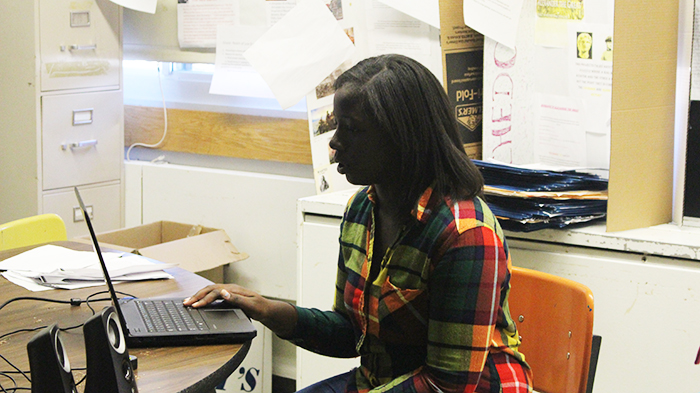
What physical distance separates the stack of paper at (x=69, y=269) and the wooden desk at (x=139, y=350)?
Answer: 0.03m

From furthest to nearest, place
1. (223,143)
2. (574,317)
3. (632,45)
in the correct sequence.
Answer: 1. (223,143)
2. (632,45)
3. (574,317)

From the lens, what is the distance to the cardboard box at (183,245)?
2232mm

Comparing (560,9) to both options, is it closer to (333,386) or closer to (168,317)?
(333,386)

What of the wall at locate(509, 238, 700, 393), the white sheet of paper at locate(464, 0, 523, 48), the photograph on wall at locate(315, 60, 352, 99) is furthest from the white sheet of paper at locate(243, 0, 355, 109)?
the wall at locate(509, 238, 700, 393)

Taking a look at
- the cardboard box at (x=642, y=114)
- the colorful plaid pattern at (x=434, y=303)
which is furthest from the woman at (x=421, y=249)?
the cardboard box at (x=642, y=114)

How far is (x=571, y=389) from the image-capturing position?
131cm

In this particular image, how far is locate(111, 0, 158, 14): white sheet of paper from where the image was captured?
2.52m

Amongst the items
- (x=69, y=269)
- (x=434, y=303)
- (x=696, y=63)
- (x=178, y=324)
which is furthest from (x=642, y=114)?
(x=69, y=269)

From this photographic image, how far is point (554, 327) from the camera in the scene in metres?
1.33

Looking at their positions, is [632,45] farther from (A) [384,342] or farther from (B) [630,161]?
(A) [384,342]

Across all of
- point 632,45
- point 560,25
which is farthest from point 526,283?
point 560,25

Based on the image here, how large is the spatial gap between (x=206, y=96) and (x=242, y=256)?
0.70m

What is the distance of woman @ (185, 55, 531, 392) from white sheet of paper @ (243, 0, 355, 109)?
1060 millimetres

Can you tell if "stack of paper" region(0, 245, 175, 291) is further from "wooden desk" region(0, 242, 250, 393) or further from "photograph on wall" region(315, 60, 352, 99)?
"photograph on wall" region(315, 60, 352, 99)
